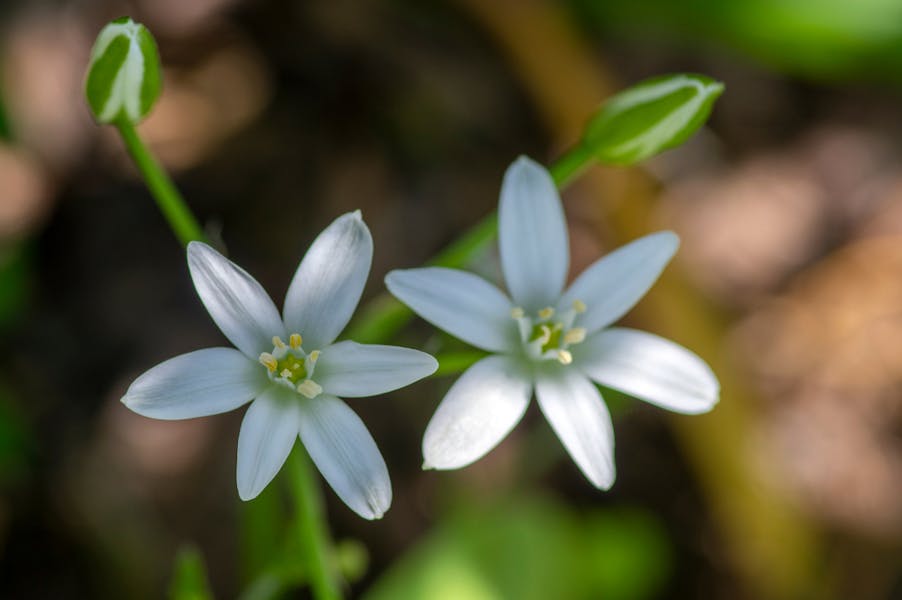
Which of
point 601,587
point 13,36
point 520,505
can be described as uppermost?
point 13,36

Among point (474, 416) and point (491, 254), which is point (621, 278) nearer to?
point (474, 416)

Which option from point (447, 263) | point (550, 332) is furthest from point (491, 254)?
point (550, 332)

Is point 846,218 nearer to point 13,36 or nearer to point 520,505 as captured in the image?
point 520,505

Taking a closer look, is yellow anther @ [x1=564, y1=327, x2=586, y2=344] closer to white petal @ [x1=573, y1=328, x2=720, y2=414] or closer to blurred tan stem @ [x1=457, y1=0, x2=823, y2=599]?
white petal @ [x1=573, y1=328, x2=720, y2=414]

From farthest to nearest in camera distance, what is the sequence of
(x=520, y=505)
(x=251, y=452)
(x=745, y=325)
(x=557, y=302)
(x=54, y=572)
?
(x=745, y=325) → (x=54, y=572) → (x=520, y=505) → (x=557, y=302) → (x=251, y=452)

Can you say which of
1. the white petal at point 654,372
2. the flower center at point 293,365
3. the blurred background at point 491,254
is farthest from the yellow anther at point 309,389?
the blurred background at point 491,254

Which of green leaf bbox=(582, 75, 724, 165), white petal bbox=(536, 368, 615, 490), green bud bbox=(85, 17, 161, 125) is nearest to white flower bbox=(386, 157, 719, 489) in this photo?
white petal bbox=(536, 368, 615, 490)

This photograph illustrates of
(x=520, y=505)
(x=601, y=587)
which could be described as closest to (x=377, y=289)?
(x=520, y=505)
